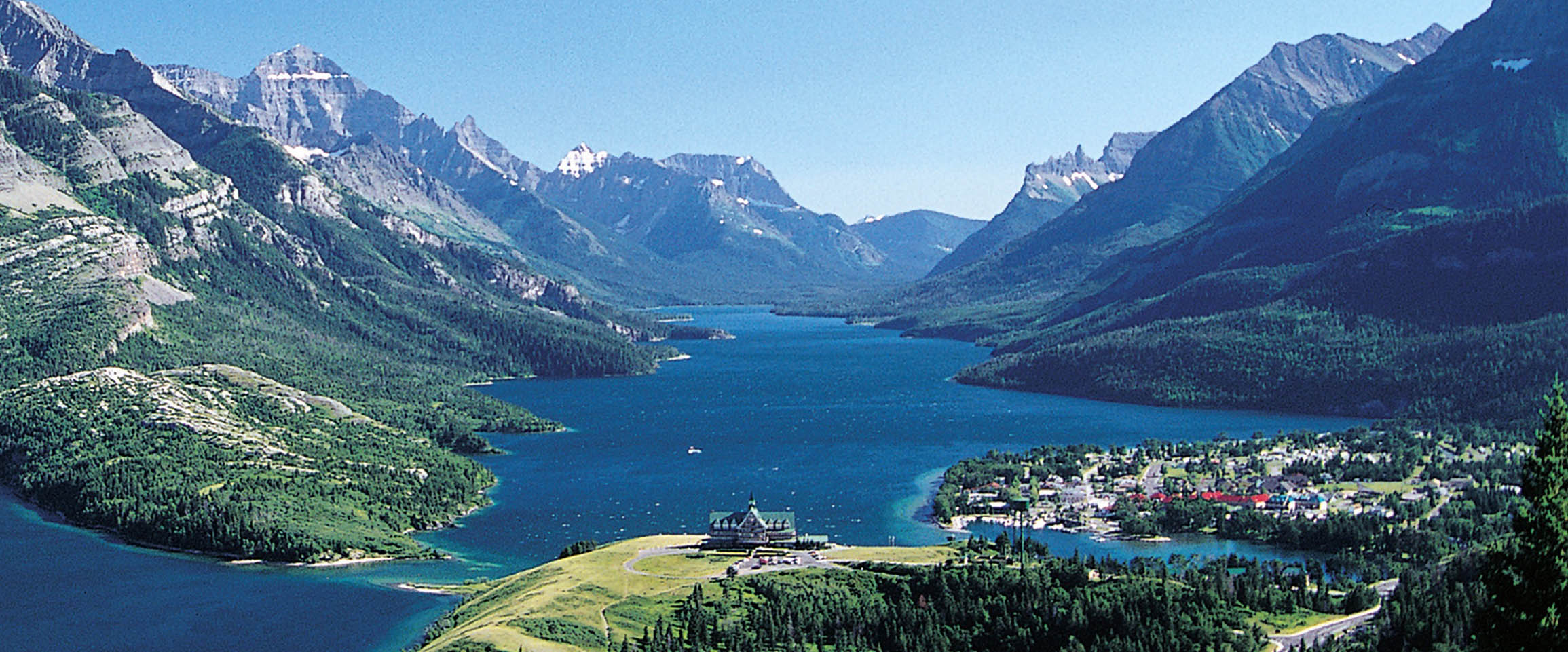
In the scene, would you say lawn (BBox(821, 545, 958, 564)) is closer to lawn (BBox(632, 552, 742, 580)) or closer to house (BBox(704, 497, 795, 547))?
house (BBox(704, 497, 795, 547))

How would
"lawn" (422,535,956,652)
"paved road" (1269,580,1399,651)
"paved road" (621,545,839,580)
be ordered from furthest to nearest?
"paved road" (621,545,839,580) → "lawn" (422,535,956,652) → "paved road" (1269,580,1399,651)

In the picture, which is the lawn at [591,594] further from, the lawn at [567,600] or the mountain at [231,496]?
the mountain at [231,496]

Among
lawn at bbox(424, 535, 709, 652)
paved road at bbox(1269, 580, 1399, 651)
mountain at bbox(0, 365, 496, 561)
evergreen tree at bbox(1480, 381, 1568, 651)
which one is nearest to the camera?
evergreen tree at bbox(1480, 381, 1568, 651)

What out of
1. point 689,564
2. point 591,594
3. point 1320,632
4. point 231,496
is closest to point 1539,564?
point 1320,632

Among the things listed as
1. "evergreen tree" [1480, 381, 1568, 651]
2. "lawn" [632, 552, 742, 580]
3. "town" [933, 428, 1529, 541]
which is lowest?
"lawn" [632, 552, 742, 580]

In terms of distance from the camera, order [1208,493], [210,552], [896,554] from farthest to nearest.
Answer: [1208,493], [210,552], [896,554]

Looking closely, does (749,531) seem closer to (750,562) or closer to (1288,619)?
(750,562)

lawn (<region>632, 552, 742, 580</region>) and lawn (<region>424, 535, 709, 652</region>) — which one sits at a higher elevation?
lawn (<region>632, 552, 742, 580</region>)

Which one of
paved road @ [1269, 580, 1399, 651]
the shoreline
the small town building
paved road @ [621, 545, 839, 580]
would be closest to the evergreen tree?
paved road @ [1269, 580, 1399, 651]

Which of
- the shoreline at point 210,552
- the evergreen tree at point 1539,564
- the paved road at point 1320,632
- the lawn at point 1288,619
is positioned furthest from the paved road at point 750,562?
the evergreen tree at point 1539,564
